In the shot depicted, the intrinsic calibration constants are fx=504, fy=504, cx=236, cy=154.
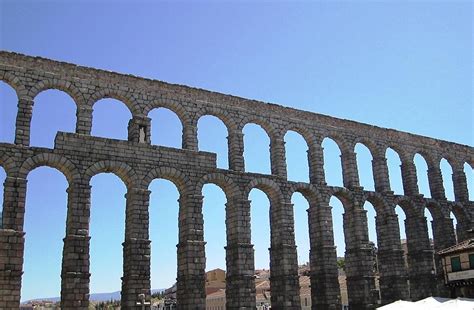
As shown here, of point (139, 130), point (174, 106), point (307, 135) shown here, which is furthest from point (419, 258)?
point (139, 130)

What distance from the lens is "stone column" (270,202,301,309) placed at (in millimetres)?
28172

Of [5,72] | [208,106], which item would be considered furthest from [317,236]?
[5,72]

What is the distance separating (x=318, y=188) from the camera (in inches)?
1236

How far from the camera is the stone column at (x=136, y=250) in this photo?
23.7m

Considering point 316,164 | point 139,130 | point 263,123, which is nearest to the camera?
point 139,130

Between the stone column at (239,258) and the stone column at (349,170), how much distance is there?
28.3ft

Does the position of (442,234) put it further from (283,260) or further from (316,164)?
(283,260)

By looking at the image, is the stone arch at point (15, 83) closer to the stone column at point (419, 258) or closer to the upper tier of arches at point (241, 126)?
the upper tier of arches at point (241, 126)

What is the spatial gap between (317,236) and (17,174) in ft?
57.2

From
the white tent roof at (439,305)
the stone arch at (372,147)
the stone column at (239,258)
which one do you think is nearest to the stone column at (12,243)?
the stone column at (239,258)

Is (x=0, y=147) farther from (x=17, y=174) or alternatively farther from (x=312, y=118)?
(x=312, y=118)

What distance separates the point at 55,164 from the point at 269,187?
12.1m

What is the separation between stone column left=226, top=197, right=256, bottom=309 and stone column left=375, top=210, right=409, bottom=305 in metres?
10.9

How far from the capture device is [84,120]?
2545cm
